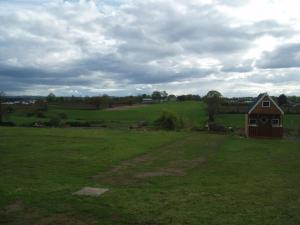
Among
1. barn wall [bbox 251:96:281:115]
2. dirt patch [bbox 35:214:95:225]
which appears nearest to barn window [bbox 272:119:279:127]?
barn wall [bbox 251:96:281:115]

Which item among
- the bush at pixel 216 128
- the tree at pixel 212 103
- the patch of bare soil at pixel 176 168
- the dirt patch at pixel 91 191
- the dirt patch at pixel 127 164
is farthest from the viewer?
the tree at pixel 212 103

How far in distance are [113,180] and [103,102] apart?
94.6 meters

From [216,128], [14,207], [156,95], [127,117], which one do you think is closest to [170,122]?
[216,128]

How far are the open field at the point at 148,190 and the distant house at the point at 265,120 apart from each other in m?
20.8

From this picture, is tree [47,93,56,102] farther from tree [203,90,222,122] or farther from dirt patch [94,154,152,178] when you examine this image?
dirt patch [94,154,152,178]

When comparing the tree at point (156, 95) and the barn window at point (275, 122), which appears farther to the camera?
the tree at point (156, 95)

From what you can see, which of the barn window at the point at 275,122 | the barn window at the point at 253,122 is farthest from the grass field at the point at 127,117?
the barn window at the point at 275,122

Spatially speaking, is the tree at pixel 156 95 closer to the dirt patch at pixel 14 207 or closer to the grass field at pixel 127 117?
the grass field at pixel 127 117

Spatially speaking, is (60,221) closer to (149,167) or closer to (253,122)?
(149,167)

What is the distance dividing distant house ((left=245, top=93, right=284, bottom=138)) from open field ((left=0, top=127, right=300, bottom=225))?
2079cm

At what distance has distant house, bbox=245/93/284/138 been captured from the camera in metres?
39.5

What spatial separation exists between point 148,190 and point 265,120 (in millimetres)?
31083

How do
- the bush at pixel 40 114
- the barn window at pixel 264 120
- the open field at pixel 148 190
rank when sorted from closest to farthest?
1. the open field at pixel 148 190
2. the barn window at pixel 264 120
3. the bush at pixel 40 114

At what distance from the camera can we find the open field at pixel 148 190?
8.16 meters
